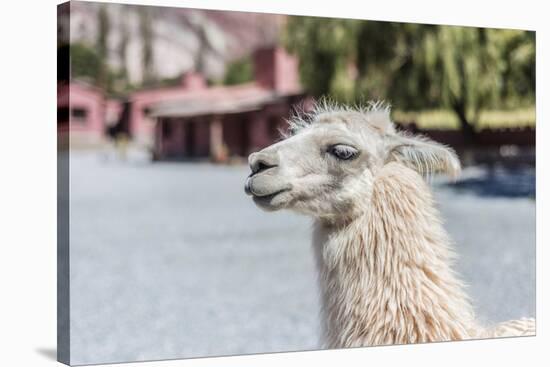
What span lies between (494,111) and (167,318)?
4009 millimetres

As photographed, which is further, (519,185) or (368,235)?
(519,185)

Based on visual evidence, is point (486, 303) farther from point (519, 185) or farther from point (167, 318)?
point (167, 318)

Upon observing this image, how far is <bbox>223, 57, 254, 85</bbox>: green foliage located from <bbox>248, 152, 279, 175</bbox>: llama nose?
3.02 meters

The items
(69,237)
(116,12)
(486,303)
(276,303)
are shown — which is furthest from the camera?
(276,303)

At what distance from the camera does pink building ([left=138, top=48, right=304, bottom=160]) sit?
598cm

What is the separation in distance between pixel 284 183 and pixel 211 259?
17.0ft

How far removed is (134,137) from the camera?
586 centimetres

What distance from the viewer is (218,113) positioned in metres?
6.67

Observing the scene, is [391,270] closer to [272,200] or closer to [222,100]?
[272,200]

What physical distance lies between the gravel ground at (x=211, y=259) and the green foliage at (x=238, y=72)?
2.66 feet

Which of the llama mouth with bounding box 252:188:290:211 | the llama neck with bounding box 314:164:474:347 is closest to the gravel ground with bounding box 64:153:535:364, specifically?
the llama mouth with bounding box 252:188:290:211

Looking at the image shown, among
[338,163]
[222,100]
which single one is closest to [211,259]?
[222,100]

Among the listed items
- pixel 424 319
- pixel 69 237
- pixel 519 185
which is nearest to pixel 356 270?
pixel 424 319

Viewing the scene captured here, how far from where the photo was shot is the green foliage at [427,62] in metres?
7.79
